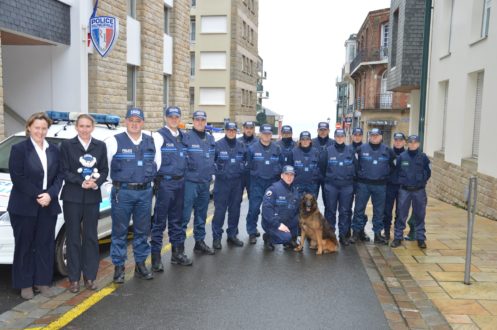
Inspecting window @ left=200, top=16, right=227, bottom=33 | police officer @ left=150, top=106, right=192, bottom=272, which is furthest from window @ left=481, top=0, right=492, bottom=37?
window @ left=200, top=16, right=227, bottom=33

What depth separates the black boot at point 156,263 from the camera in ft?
22.8

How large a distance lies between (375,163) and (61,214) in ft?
16.2

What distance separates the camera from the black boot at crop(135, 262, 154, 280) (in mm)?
6602

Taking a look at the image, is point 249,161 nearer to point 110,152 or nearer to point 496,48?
point 110,152

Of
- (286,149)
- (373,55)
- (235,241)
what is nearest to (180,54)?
(286,149)

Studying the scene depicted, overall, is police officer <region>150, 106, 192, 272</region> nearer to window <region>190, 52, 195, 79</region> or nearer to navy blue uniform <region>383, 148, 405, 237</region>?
navy blue uniform <region>383, 148, 405, 237</region>

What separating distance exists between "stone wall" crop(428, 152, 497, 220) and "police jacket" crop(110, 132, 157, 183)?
6086 millimetres

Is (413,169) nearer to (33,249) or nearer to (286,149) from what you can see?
(286,149)

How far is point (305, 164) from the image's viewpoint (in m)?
8.88

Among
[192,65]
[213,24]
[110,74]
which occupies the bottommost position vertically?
[110,74]

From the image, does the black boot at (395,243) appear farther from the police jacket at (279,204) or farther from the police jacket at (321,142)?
the police jacket at (321,142)

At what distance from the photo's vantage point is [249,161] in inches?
346

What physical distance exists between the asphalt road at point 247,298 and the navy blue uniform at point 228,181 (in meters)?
0.89

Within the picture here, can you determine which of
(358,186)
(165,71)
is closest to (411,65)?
(165,71)
